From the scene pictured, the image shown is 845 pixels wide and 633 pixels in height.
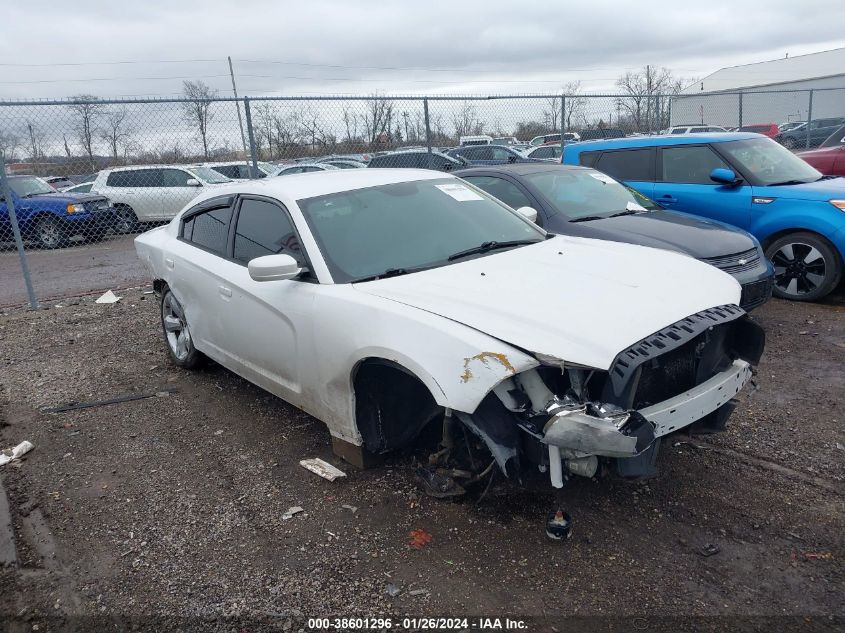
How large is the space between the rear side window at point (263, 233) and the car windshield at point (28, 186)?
37.4 feet

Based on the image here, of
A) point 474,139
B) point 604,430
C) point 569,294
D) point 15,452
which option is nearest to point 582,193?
point 569,294

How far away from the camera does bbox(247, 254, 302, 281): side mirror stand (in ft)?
11.5

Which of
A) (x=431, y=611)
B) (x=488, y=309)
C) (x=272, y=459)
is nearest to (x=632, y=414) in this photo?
(x=488, y=309)

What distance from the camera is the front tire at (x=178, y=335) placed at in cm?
540

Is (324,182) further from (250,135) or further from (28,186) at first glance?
(28,186)

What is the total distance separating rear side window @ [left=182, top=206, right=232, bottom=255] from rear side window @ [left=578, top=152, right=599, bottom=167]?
16.9 ft

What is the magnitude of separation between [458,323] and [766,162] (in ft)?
20.0

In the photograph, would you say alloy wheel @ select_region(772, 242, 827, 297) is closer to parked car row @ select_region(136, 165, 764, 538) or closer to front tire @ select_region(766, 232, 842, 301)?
front tire @ select_region(766, 232, 842, 301)

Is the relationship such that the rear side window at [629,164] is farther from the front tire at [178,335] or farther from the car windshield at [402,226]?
the front tire at [178,335]

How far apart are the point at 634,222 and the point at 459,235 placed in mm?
2813

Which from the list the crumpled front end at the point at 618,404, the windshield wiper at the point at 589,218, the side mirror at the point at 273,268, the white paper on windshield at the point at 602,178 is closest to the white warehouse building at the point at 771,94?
the white paper on windshield at the point at 602,178

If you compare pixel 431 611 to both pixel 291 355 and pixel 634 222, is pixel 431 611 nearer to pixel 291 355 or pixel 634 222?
pixel 291 355

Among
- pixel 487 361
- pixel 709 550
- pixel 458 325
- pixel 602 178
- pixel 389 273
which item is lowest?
pixel 709 550

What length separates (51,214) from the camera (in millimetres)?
13281
